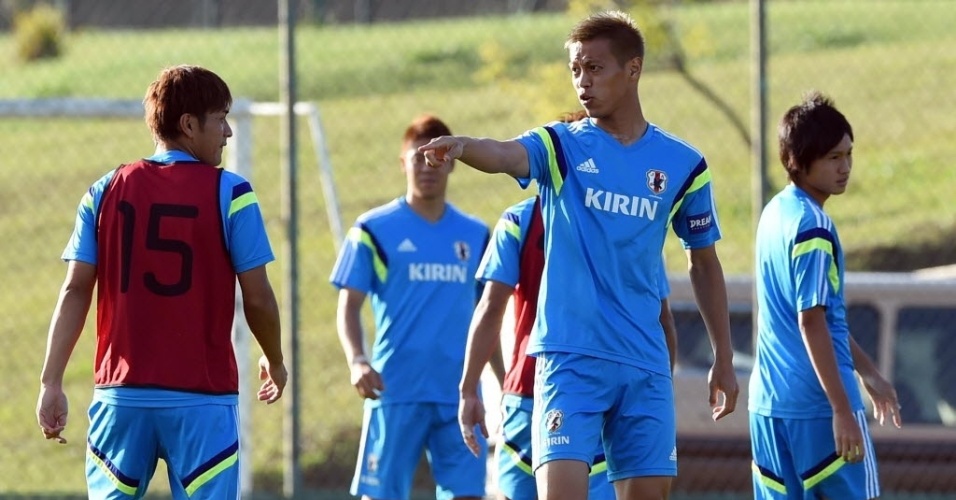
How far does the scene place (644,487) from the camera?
5.16 metres

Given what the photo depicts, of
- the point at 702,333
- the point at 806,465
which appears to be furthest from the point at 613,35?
the point at 702,333

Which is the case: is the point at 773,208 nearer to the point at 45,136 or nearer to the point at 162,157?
the point at 162,157

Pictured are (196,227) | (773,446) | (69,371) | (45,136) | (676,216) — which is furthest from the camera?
(45,136)

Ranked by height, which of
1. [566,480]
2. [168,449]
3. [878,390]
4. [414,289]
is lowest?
[566,480]

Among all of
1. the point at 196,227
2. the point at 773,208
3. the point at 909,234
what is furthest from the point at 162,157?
the point at 909,234

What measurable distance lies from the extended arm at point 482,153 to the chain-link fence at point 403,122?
5303 millimetres

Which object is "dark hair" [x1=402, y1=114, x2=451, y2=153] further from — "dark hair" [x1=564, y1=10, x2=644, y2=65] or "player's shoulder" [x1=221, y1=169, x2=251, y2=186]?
"player's shoulder" [x1=221, y1=169, x2=251, y2=186]

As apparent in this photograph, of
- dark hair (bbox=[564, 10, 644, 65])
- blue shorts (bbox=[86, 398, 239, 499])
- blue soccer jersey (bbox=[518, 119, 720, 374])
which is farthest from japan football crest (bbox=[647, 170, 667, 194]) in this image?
blue shorts (bbox=[86, 398, 239, 499])

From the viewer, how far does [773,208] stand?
605 centimetres

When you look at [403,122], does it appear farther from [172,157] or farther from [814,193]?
[172,157]

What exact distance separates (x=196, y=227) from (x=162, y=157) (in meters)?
0.29

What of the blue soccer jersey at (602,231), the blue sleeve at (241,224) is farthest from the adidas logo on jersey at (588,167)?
the blue sleeve at (241,224)

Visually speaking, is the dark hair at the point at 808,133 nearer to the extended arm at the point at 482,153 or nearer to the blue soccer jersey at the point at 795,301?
the blue soccer jersey at the point at 795,301

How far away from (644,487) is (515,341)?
1353mm
